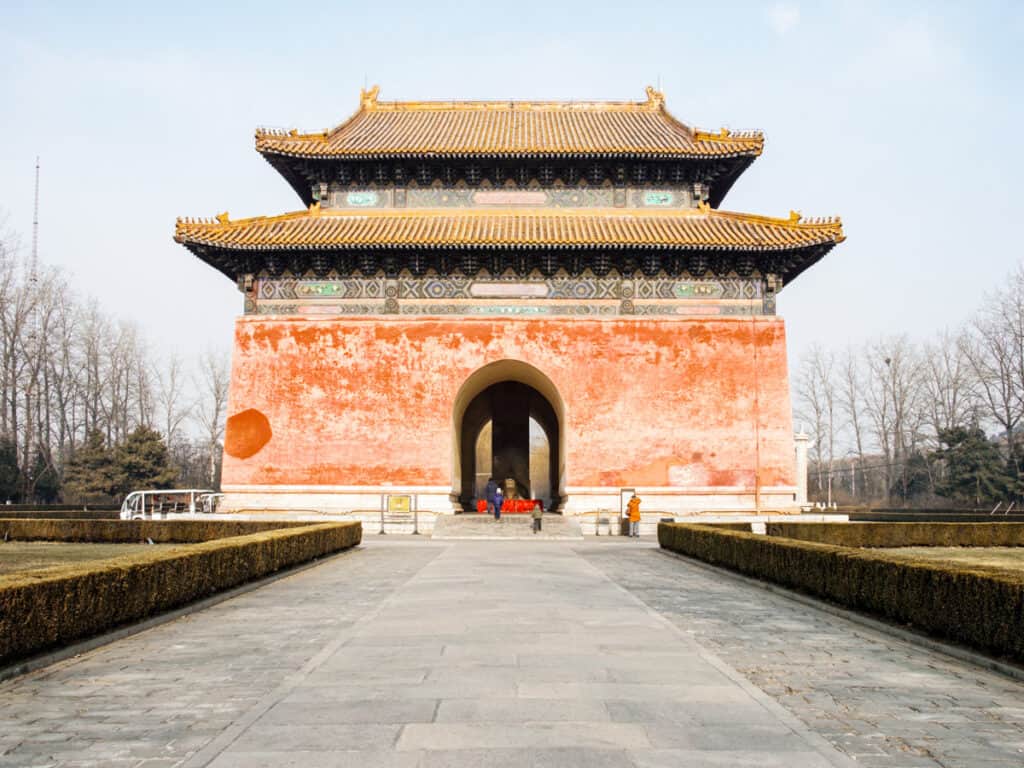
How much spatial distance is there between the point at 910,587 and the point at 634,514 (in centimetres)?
1320

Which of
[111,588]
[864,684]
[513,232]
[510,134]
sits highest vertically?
[510,134]

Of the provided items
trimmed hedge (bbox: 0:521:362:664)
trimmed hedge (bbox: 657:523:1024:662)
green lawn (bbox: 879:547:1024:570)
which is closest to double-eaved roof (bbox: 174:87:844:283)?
green lawn (bbox: 879:547:1024:570)

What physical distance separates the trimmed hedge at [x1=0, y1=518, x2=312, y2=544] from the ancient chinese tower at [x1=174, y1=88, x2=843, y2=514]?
2861mm

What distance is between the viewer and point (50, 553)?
1605cm

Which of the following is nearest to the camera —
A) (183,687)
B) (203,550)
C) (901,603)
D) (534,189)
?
(183,687)

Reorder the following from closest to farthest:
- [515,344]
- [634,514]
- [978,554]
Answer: [978,554]
[634,514]
[515,344]

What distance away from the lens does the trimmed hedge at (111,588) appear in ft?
20.4

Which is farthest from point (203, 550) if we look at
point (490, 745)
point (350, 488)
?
point (350, 488)

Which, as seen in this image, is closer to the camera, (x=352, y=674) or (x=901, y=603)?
(x=352, y=674)

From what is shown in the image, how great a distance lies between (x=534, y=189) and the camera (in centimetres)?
2486

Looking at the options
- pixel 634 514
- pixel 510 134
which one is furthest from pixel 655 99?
pixel 634 514

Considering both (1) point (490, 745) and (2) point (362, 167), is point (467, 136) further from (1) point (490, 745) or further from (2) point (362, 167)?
(1) point (490, 745)

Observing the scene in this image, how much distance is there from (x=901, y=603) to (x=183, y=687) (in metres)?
6.49

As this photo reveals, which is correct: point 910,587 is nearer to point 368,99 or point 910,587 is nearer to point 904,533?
Answer: point 904,533
